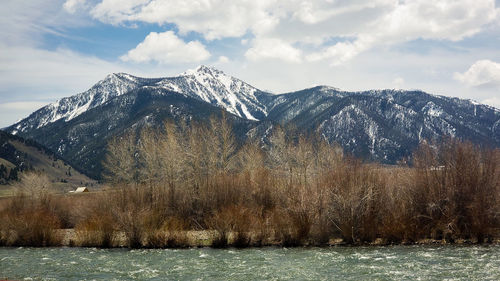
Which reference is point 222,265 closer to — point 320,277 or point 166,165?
point 320,277

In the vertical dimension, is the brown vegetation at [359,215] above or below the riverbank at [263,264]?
above

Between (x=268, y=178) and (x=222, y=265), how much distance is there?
27.9 metres

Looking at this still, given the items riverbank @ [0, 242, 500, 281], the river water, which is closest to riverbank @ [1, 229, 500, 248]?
riverbank @ [0, 242, 500, 281]

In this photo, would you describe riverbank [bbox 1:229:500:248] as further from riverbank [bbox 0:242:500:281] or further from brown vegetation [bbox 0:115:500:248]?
riverbank [bbox 0:242:500:281]

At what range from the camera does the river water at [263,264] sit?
2794 cm

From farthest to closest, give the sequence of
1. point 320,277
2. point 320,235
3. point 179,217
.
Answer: point 179,217 < point 320,235 < point 320,277

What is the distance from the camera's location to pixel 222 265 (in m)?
32.6

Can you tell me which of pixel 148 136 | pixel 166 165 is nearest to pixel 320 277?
pixel 166 165

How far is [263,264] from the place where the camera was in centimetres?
3238

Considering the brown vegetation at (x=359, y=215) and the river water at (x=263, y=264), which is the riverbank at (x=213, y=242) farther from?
the river water at (x=263, y=264)

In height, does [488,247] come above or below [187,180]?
below

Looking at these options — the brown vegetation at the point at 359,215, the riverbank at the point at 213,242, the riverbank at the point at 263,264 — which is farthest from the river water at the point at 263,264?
the brown vegetation at the point at 359,215

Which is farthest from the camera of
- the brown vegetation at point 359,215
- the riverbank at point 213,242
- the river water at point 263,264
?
the brown vegetation at point 359,215

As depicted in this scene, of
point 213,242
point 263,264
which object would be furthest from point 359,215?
point 213,242
